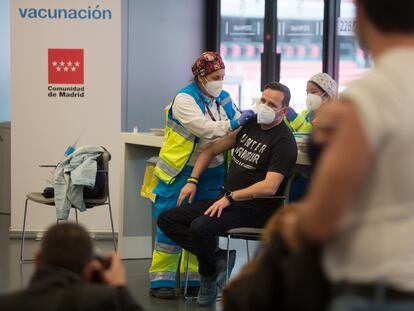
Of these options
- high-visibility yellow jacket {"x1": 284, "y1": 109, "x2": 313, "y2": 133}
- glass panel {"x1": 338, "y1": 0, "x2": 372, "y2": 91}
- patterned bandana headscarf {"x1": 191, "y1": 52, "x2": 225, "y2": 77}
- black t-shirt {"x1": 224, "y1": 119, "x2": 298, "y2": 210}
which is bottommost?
black t-shirt {"x1": 224, "y1": 119, "x2": 298, "y2": 210}

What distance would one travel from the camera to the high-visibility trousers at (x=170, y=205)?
4.85 metres

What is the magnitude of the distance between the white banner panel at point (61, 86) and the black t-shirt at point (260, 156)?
2.44 meters

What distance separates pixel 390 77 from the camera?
5.26 feet

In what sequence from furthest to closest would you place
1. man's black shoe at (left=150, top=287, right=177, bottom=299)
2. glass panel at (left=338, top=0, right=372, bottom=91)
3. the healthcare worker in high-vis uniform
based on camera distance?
glass panel at (left=338, top=0, right=372, bottom=91)
man's black shoe at (left=150, top=287, right=177, bottom=299)
the healthcare worker in high-vis uniform

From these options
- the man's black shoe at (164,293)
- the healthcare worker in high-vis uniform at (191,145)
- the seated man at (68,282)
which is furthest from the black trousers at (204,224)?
the seated man at (68,282)

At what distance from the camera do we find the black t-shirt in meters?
4.29

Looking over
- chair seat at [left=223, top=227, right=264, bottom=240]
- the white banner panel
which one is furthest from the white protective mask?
the white banner panel

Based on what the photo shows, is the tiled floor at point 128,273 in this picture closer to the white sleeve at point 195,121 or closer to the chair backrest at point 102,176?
the chair backrest at point 102,176

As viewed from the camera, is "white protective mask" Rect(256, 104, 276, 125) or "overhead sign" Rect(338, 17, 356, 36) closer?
"white protective mask" Rect(256, 104, 276, 125)

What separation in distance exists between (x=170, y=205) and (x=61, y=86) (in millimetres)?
2268

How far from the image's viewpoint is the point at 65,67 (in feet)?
22.2

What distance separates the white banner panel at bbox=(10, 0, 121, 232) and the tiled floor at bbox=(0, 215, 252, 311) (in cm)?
35

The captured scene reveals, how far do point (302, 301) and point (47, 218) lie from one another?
5333 millimetres

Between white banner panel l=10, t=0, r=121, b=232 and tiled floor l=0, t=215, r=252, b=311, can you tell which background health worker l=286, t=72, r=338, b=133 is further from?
white banner panel l=10, t=0, r=121, b=232
